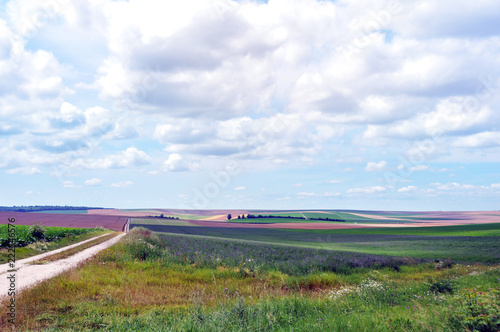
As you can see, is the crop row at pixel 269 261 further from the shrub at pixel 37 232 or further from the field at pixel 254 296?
the shrub at pixel 37 232

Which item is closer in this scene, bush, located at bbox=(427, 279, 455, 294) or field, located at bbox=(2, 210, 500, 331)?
field, located at bbox=(2, 210, 500, 331)

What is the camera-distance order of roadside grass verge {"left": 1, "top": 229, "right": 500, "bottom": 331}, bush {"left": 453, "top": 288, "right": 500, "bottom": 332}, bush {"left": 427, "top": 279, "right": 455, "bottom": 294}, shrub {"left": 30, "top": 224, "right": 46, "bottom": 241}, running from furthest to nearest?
1. shrub {"left": 30, "top": 224, "right": 46, "bottom": 241}
2. bush {"left": 427, "top": 279, "right": 455, "bottom": 294}
3. roadside grass verge {"left": 1, "top": 229, "right": 500, "bottom": 331}
4. bush {"left": 453, "top": 288, "right": 500, "bottom": 332}

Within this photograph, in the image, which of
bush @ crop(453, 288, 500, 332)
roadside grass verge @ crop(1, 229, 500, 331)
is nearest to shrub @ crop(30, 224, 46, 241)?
roadside grass verge @ crop(1, 229, 500, 331)

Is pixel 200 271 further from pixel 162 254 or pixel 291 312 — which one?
pixel 291 312

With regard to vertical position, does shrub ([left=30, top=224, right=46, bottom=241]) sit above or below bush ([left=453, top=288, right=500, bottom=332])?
below

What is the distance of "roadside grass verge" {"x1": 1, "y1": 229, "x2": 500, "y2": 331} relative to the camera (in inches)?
264

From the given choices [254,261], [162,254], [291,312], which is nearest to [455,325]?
[291,312]

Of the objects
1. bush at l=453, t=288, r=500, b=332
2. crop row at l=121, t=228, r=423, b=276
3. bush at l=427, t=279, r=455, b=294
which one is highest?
bush at l=453, t=288, r=500, b=332

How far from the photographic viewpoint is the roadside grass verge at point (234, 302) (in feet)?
22.0

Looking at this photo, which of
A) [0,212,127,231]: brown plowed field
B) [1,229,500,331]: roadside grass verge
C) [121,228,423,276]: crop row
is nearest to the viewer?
[1,229,500,331]: roadside grass verge

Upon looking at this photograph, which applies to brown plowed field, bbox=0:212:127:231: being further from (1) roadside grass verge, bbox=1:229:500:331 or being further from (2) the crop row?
(1) roadside grass verge, bbox=1:229:500:331

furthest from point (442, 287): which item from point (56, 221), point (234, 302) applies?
point (56, 221)

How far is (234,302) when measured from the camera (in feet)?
30.7

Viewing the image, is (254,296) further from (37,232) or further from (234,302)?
(37,232)
